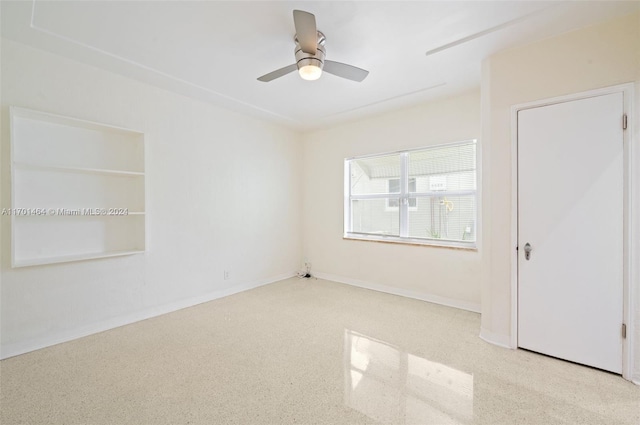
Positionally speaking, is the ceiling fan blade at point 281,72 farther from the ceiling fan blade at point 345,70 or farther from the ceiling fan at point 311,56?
the ceiling fan blade at point 345,70

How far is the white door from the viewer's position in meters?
2.01

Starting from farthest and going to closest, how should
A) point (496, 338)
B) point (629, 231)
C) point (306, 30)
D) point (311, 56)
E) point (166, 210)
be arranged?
point (166, 210)
point (496, 338)
point (311, 56)
point (629, 231)
point (306, 30)

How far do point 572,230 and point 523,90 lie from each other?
4.19ft

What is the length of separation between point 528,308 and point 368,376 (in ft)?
5.18

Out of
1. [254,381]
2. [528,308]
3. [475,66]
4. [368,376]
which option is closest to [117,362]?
[254,381]

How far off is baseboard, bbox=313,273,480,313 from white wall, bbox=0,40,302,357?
0.86 m

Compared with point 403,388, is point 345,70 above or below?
above

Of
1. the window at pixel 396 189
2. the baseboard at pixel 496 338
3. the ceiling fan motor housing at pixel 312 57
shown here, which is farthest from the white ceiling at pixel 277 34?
the baseboard at pixel 496 338

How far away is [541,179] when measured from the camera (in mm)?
2273

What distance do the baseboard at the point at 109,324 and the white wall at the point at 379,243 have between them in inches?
62.2

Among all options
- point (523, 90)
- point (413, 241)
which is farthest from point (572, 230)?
point (413, 241)

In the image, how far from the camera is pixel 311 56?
6.83 feet

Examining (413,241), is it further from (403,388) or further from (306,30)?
(306,30)

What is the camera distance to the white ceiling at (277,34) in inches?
75.0
